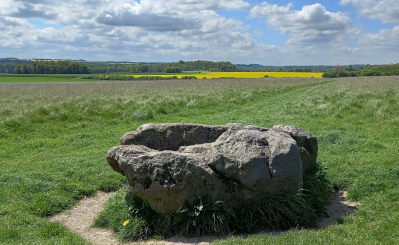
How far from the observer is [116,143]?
12844mm

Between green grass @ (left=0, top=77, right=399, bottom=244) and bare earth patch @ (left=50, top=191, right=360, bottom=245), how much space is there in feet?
0.83

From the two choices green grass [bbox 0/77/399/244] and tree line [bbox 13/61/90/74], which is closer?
green grass [bbox 0/77/399/244]

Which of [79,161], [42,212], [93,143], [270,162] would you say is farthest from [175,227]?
[93,143]

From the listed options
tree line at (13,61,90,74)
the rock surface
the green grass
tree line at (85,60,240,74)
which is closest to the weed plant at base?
the rock surface

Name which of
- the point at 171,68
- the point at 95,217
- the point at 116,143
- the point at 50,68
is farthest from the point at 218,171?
the point at 50,68

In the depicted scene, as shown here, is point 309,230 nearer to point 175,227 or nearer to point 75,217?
point 175,227

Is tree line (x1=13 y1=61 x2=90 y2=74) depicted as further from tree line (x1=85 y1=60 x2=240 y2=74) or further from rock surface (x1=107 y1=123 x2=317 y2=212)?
rock surface (x1=107 y1=123 x2=317 y2=212)

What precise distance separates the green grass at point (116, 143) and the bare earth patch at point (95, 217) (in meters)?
0.25

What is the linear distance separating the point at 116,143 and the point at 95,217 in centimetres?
601

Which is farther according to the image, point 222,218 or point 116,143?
point 116,143

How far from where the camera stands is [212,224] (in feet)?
19.4

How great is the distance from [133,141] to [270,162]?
3.20m

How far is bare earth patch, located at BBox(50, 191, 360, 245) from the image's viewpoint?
5863mm

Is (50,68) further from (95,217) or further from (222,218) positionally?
(222,218)
